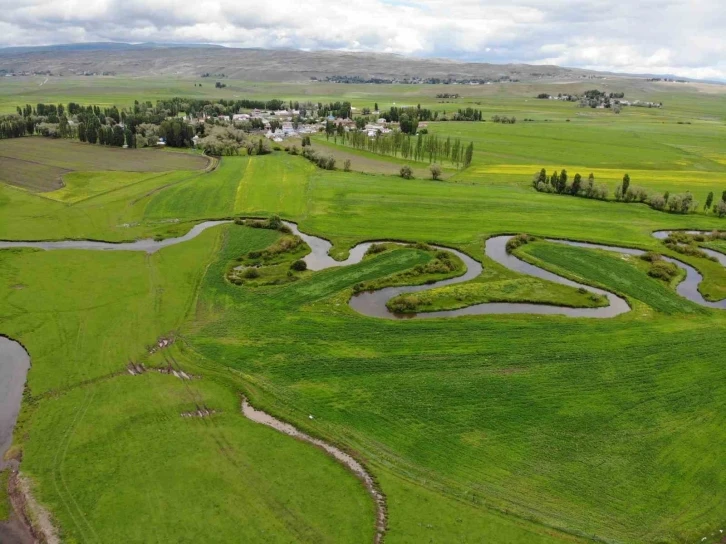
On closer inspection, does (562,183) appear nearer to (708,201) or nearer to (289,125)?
(708,201)

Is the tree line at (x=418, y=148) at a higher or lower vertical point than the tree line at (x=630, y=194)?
higher

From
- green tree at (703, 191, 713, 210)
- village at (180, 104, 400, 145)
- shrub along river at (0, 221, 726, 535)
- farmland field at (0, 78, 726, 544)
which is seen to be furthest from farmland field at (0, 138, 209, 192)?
green tree at (703, 191, 713, 210)

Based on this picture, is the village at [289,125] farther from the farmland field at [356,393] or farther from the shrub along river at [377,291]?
the farmland field at [356,393]

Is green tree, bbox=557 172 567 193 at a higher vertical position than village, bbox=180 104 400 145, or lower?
lower

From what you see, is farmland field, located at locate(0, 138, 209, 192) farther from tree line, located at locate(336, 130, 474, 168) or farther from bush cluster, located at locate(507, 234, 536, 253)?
bush cluster, located at locate(507, 234, 536, 253)

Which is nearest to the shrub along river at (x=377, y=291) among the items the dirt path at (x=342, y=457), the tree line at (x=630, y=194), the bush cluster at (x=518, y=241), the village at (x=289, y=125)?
the dirt path at (x=342, y=457)

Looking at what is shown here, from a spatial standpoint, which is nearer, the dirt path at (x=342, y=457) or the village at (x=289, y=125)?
the dirt path at (x=342, y=457)

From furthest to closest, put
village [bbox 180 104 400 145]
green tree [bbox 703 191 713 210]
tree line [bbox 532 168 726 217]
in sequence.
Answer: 1. village [bbox 180 104 400 145]
2. tree line [bbox 532 168 726 217]
3. green tree [bbox 703 191 713 210]
